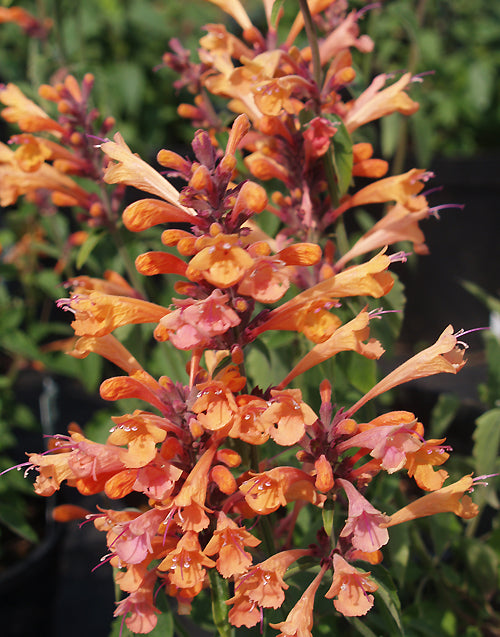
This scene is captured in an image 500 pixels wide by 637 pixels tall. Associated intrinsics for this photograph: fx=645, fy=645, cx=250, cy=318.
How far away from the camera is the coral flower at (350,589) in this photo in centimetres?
65

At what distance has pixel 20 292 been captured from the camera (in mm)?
2959

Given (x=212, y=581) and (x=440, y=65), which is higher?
(x=212, y=581)

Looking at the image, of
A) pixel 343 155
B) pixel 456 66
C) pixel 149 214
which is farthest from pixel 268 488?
pixel 456 66

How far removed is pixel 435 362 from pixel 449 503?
167 millimetres

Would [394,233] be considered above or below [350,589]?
above

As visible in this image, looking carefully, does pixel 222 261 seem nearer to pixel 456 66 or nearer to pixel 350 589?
pixel 350 589

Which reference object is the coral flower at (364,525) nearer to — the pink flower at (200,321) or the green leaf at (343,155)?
the pink flower at (200,321)

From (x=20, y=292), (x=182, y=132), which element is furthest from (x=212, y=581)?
(x=182, y=132)

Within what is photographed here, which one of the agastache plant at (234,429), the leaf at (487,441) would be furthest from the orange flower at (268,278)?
the leaf at (487,441)

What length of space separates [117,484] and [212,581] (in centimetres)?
17

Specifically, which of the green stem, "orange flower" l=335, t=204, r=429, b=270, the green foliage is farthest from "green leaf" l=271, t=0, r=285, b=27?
the green foliage

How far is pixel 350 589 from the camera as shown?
2.19 ft

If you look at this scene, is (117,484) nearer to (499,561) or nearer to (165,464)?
(165,464)

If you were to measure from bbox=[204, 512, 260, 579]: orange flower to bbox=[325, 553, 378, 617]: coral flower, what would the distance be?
3.7 inches
